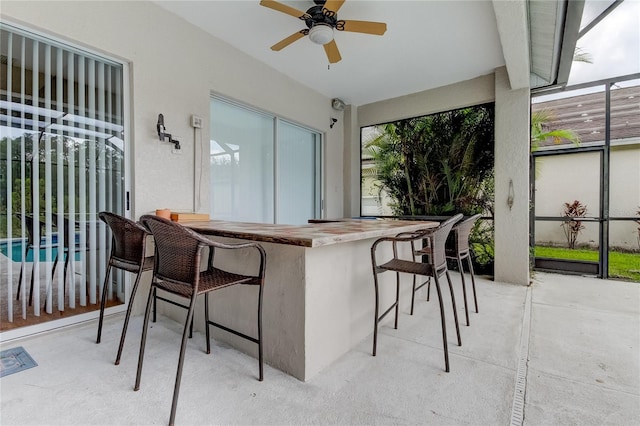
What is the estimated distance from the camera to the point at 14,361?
186 centimetres

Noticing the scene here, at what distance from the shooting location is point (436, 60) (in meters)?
3.85

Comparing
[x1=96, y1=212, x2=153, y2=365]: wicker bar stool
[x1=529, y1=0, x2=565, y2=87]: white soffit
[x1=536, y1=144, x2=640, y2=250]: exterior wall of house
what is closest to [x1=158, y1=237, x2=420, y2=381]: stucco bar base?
[x1=96, y1=212, x2=153, y2=365]: wicker bar stool

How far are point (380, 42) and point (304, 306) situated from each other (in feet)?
10.5

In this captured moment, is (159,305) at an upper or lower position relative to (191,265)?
lower

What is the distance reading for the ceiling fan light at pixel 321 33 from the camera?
8.83 feet

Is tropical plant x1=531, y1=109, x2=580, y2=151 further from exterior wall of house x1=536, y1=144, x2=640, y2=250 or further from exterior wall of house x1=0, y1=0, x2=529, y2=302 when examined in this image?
exterior wall of house x1=0, y1=0, x2=529, y2=302

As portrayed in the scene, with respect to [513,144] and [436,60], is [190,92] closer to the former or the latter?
[436,60]

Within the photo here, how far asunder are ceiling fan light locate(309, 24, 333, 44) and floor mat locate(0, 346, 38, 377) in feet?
10.6

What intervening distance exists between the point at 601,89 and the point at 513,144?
1507mm

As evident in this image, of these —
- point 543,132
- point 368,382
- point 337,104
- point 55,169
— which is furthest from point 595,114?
point 55,169

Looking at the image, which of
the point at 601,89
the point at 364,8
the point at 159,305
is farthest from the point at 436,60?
the point at 159,305

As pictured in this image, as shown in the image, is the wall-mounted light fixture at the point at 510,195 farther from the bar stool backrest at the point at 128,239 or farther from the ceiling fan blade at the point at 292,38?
the bar stool backrest at the point at 128,239

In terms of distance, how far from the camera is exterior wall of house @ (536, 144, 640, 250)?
408cm

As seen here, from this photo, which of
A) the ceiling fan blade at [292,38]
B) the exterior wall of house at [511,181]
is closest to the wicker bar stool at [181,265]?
the ceiling fan blade at [292,38]
